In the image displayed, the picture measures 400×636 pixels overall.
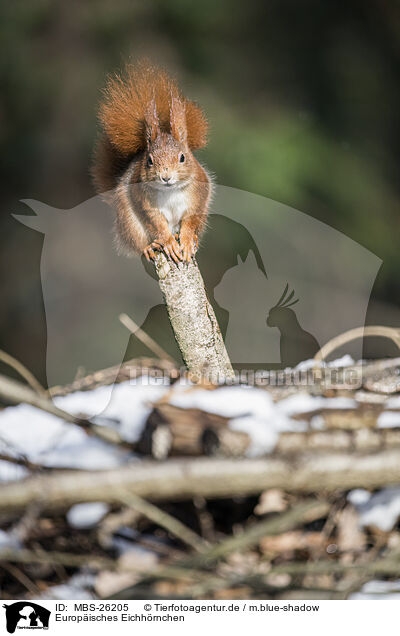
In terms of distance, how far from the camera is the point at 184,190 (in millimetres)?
743

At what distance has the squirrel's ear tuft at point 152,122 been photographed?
2.26 feet

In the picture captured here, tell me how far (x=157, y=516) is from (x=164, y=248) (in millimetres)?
346

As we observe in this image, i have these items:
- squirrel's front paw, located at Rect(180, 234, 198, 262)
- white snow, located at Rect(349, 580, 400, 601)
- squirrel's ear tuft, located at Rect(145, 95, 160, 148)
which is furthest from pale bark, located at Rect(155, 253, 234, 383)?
white snow, located at Rect(349, 580, 400, 601)

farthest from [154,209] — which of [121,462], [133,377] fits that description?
[121,462]

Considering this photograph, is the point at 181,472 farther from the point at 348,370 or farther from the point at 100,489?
the point at 348,370

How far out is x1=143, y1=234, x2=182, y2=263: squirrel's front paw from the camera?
67 cm

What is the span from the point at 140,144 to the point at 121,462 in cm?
42

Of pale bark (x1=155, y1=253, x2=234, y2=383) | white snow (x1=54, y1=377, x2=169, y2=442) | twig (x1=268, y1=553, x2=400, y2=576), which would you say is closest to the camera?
twig (x1=268, y1=553, x2=400, y2=576)

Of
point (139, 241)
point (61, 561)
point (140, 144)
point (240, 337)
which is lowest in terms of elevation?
point (61, 561)

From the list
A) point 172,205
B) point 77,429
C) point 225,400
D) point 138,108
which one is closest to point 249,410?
point 225,400

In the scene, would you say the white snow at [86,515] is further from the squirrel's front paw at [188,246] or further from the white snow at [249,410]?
the squirrel's front paw at [188,246]

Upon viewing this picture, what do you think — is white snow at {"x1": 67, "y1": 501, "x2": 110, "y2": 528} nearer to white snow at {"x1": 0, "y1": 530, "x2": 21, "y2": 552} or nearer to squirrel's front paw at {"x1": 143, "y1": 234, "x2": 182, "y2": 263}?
white snow at {"x1": 0, "y1": 530, "x2": 21, "y2": 552}

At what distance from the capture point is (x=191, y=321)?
0.66 m

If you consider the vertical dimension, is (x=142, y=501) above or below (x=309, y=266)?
below
